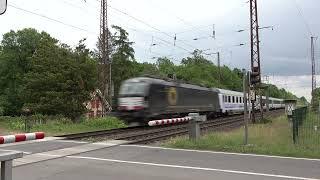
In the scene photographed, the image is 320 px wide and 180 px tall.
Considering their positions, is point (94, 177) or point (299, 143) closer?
point (94, 177)

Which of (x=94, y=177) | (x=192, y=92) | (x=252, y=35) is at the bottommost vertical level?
(x=94, y=177)

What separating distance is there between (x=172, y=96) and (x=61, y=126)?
8887mm

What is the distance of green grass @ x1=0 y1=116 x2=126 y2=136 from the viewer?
96.3ft

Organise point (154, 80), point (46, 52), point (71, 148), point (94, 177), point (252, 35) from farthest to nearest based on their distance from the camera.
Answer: point (46, 52) → point (252, 35) → point (154, 80) → point (71, 148) → point (94, 177)

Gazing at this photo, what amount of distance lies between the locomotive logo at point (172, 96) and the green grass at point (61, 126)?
3.61 m

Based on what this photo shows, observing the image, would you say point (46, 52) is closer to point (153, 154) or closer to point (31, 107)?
point (31, 107)

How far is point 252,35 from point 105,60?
1137 centimetres

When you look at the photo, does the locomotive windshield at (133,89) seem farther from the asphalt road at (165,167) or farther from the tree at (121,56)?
the tree at (121,56)

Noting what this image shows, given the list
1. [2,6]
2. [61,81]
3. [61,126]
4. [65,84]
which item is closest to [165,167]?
[2,6]

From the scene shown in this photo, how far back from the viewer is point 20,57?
83.0 m

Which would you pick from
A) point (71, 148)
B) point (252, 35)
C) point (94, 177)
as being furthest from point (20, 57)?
point (94, 177)

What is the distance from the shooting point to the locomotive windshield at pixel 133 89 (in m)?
33.6

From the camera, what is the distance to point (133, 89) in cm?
3412

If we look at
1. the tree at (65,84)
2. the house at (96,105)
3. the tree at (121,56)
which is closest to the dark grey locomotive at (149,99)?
the house at (96,105)
